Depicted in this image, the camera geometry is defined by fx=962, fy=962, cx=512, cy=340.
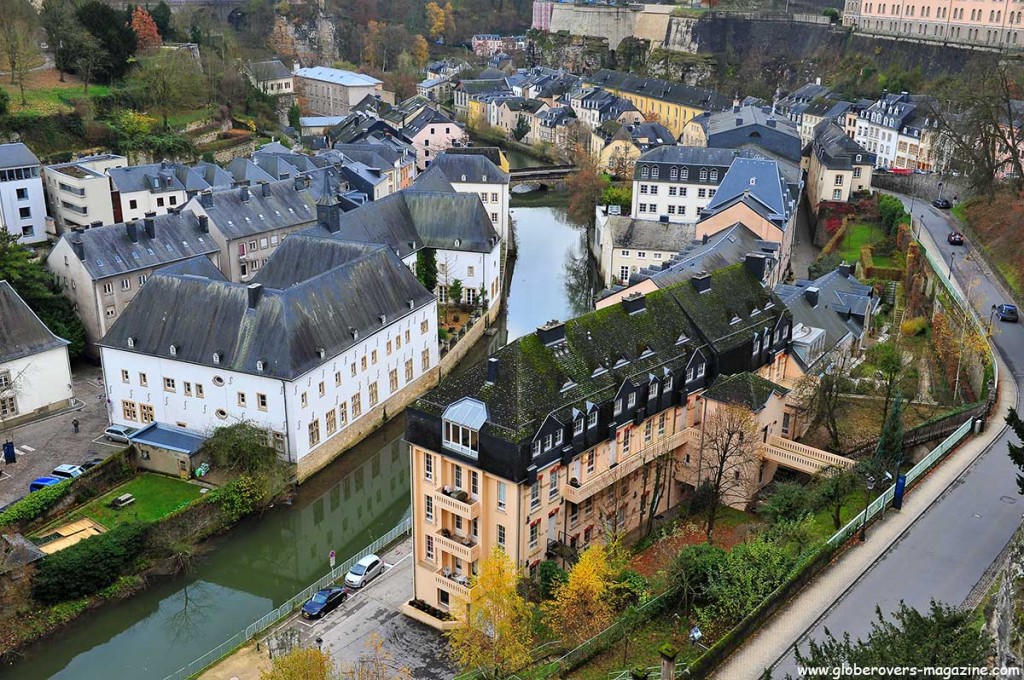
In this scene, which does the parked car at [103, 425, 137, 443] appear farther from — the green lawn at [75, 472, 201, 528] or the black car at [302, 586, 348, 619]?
the black car at [302, 586, 348, 619]

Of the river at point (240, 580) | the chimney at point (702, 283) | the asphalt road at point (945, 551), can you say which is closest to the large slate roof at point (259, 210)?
the river at point (240, 580)

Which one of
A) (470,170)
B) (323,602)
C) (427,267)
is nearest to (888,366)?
(323,602)

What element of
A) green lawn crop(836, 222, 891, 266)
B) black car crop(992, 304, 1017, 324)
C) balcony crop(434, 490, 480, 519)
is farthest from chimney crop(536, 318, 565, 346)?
green lawn crop(836, 222, 891, 266)

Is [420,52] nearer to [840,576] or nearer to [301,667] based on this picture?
[840,576]

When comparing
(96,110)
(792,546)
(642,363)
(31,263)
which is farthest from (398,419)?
(96,110)

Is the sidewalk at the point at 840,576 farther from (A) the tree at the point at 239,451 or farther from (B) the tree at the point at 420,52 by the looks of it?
(B) the tree at the point at 420,52

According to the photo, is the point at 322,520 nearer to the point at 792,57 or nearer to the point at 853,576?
the point at 853,576
